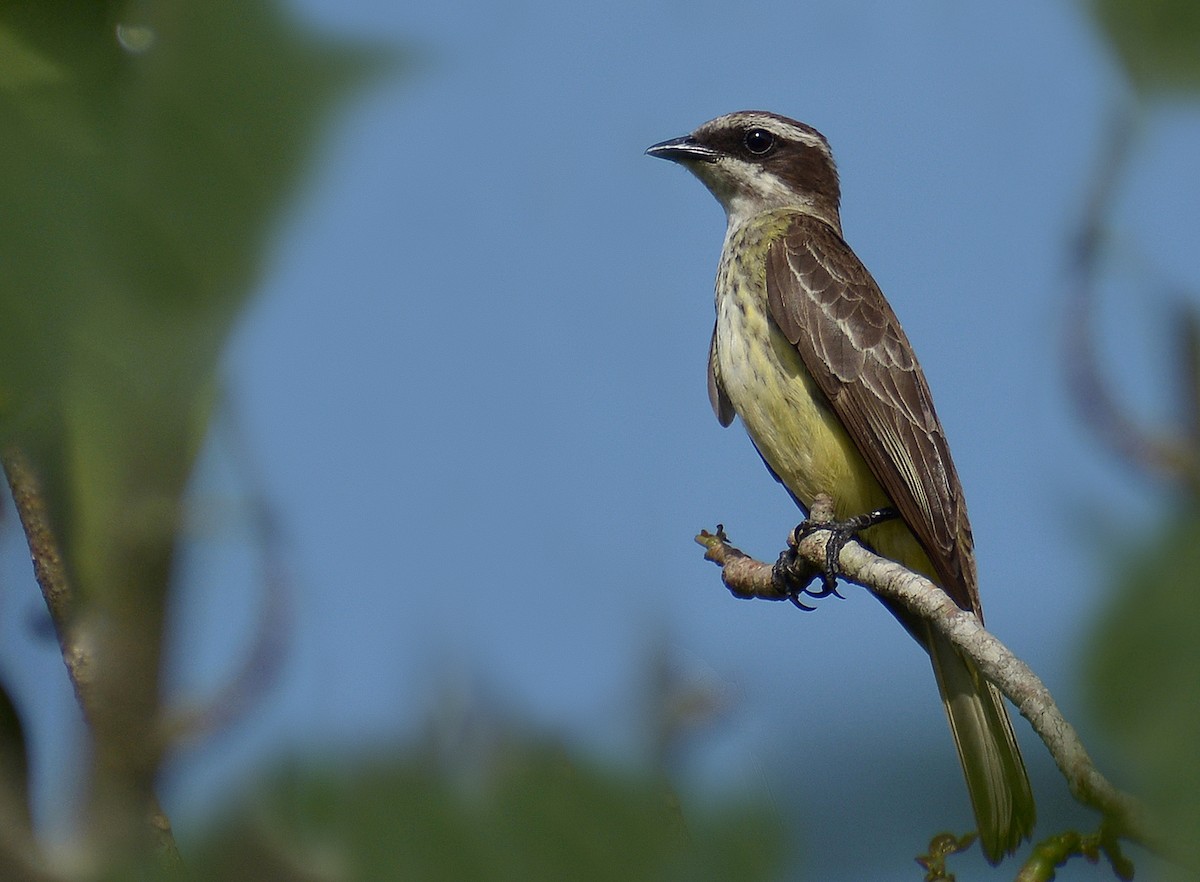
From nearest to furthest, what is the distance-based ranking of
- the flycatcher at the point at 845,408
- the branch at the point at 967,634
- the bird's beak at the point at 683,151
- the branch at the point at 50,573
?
the branch at the point at 50,573
the branch at the point at 967,634
the flycatcher at the point at 845,408
the bird's beak at the point at 683,151

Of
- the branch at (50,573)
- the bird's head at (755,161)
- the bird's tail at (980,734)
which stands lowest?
the bird's tail at (980,734)

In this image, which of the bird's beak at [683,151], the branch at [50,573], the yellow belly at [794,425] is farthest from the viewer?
the bird's beak at [683,151]

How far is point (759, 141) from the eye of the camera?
4625 millimetres

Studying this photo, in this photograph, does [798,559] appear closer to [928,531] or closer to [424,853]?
[928,531]

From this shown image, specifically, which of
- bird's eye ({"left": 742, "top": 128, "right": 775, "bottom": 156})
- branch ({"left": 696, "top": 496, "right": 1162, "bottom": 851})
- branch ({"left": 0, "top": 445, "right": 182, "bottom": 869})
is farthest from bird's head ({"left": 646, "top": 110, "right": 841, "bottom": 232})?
branch ({"left": 0, "top": 445, "right": 182, "bottom": 869})

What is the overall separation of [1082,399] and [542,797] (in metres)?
2.22

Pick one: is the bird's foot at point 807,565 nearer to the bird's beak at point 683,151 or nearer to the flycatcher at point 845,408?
the flycatcher at point 845,408

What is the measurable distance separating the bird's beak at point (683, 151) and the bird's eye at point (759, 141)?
0.50ft

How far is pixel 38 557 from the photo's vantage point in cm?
111

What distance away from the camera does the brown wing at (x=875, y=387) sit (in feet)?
12.1

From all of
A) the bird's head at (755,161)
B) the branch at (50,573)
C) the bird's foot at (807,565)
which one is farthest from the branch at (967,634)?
the bird's head at (755,161)

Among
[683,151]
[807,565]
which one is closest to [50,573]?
[807,565]

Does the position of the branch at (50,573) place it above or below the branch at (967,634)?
above

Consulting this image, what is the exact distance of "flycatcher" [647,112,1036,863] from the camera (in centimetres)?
359
